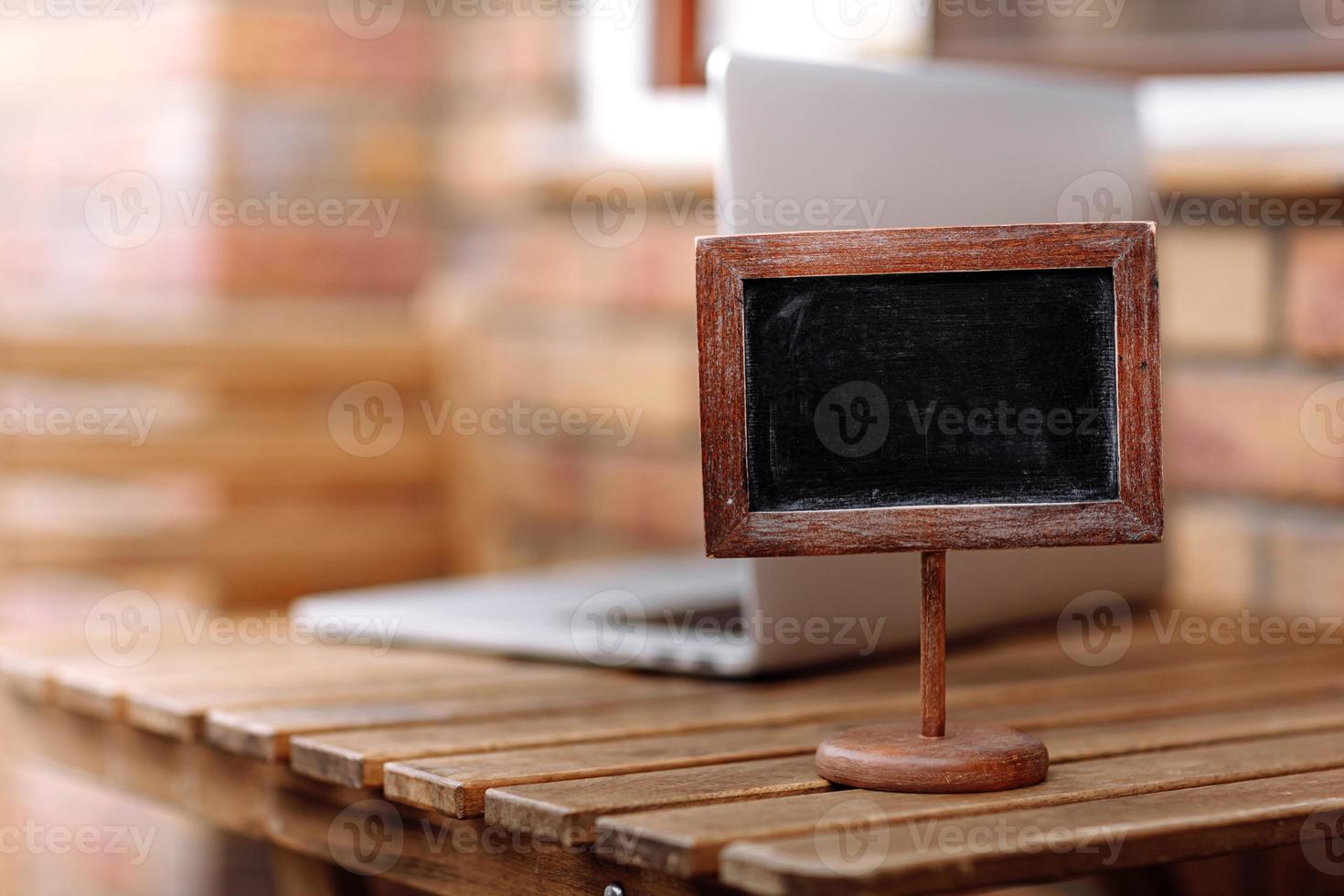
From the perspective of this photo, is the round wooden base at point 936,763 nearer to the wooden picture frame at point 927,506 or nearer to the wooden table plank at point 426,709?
the wooden picture frame at point 927,506

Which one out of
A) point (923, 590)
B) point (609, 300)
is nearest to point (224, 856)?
point (609, 300)

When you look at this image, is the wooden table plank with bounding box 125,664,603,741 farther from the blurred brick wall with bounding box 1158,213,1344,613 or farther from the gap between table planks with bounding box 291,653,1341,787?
the blurred brick wall with bounding box 1158,213,1344,613

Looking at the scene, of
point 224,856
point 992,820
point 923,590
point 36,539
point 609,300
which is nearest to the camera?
point 992,820

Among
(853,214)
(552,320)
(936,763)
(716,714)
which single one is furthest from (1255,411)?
(552,320)

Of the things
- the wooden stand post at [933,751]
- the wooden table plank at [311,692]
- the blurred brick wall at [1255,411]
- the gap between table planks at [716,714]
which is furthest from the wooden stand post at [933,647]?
the blurred brick wall at [1255,411]

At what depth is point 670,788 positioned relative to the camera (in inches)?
32.1

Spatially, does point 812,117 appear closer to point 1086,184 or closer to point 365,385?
point 1086,184

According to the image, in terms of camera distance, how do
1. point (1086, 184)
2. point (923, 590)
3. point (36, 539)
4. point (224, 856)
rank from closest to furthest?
point (923, 590) → point (1086, 184) → point (36, 539) → point (224, 856)

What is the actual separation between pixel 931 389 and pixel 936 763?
0.18 m

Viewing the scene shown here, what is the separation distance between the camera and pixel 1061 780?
83 centimetres

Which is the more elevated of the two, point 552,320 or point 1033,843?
point 552,320

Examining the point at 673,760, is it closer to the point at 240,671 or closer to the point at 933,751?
the point at 933,751

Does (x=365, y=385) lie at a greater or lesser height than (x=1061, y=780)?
greater

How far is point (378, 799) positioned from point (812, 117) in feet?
1.61
